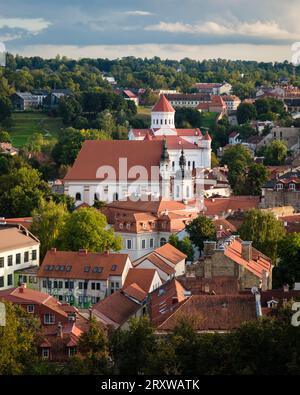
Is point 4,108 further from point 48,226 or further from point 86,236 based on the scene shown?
point 86,236

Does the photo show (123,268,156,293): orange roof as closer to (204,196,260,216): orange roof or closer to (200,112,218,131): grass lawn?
(204,196,260,216): orange roof

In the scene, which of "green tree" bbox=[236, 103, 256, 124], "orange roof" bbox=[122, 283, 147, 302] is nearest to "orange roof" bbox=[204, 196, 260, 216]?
"orange roof" bbox=[122, 283, 147, 302]

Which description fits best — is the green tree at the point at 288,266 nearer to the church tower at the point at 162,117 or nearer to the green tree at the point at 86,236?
the green tree at the point at 86,236

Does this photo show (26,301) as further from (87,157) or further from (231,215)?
(87,157)

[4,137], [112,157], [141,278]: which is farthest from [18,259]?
[4,137]

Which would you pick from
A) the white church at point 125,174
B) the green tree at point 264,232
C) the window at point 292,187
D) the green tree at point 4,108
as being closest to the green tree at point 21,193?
the white church at point 125,174

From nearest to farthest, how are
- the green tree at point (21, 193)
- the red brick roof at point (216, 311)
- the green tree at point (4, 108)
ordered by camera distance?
the red brick roof at point (216, 311), the green tree at point (21, 193), the green tree at point (4, 108)
